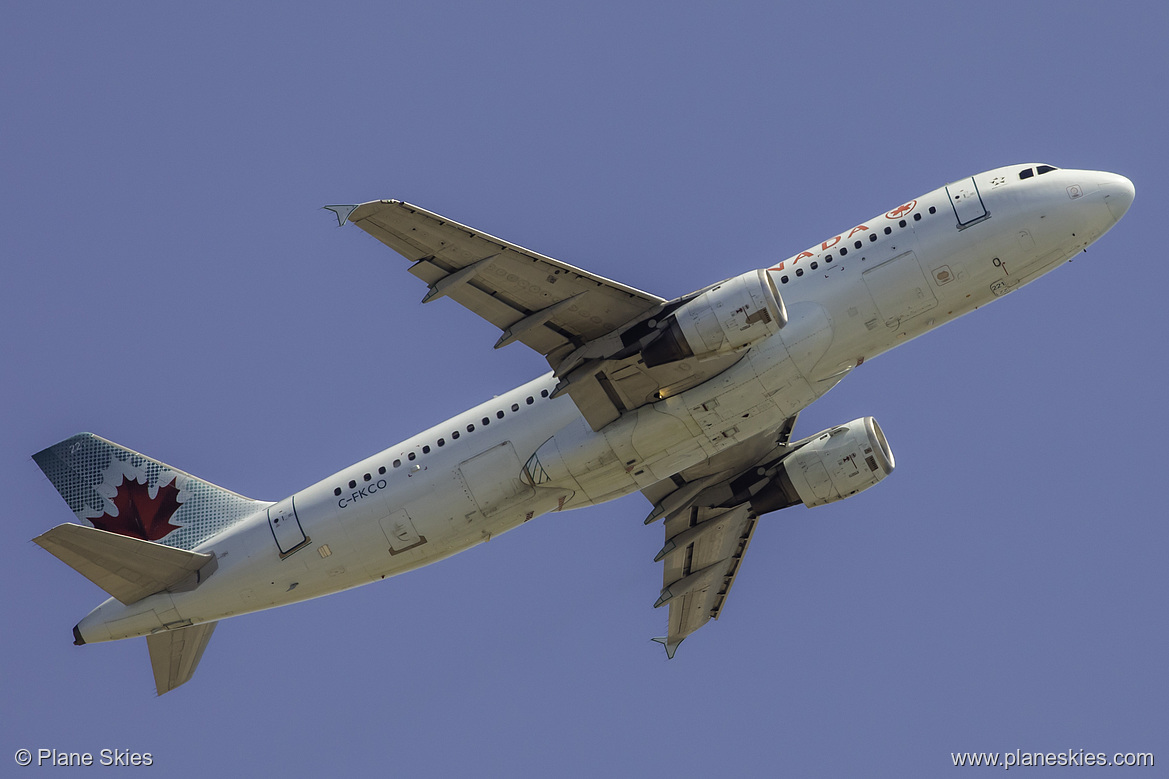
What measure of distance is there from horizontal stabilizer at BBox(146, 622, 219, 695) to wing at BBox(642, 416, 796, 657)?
50.8 ft

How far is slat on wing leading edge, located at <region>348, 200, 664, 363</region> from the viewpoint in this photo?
31.8m

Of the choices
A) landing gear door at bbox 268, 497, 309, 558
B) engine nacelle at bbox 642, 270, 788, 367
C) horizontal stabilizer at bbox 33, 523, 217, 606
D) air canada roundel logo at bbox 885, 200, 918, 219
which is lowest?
engine nacelle at bbox 642, 270, 788, 367

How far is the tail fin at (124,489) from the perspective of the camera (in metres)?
40.5

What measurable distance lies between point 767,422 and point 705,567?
9806mm

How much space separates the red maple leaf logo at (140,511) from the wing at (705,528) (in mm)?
16063

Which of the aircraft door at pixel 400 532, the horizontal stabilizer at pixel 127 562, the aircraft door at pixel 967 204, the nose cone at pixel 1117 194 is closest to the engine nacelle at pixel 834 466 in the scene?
the aircraft door at pixel 967 204

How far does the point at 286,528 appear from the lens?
1496 inches

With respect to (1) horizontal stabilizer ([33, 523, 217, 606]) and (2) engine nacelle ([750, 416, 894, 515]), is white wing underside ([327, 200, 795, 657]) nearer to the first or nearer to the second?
(2) engine nacelle ([750, 416, 894, 515])

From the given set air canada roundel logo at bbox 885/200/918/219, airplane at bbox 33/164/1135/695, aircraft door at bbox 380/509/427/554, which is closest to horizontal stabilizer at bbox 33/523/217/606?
airplane at bbox 33/164/1135/695

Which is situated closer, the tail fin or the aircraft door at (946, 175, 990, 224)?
the aircraft door at (946, 175, 990, 224)

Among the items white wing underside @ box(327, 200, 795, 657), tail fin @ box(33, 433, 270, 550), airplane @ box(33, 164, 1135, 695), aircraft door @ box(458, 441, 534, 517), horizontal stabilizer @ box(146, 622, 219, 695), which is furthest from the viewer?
tail fin @ box(33, 433, 270, 550)

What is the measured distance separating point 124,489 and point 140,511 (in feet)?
3.24

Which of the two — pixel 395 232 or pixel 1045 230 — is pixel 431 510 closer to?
pixel 395 232

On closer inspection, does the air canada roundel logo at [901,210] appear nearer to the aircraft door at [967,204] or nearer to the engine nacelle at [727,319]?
the aircraft door at [967,204]
